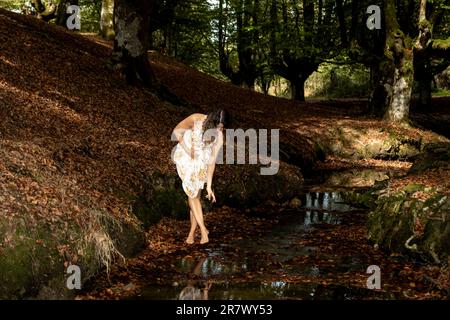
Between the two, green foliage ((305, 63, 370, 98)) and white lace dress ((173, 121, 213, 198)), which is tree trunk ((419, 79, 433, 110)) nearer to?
green foliage ((305, 63, 370, 98))

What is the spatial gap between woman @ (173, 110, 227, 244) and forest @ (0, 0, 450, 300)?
30 millimetres

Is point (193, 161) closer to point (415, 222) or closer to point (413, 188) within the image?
point (415, 222)

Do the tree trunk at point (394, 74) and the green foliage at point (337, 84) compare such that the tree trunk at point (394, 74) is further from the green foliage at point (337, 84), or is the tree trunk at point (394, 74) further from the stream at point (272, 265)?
the green foliage at point (337, 84)

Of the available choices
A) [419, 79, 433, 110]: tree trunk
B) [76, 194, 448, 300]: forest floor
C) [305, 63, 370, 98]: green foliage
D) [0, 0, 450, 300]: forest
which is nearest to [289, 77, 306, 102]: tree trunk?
[419, 79, 433, 110]: tree trunk

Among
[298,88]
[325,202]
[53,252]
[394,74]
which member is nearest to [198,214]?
[53,252]

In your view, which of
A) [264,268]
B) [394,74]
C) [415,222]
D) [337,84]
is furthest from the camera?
[337,84]

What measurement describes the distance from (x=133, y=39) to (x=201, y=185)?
8.04m

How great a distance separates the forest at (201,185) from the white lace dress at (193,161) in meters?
0.03

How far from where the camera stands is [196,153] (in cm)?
835

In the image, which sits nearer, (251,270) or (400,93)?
(251,270)

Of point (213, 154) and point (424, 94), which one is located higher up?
point (424, 94)

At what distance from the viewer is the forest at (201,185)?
6.36 metres

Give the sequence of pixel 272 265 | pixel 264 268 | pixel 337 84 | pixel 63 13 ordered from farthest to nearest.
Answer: pixel 337 84 < pixel 63 13 < pixel 272 265 < pixel 264 268
